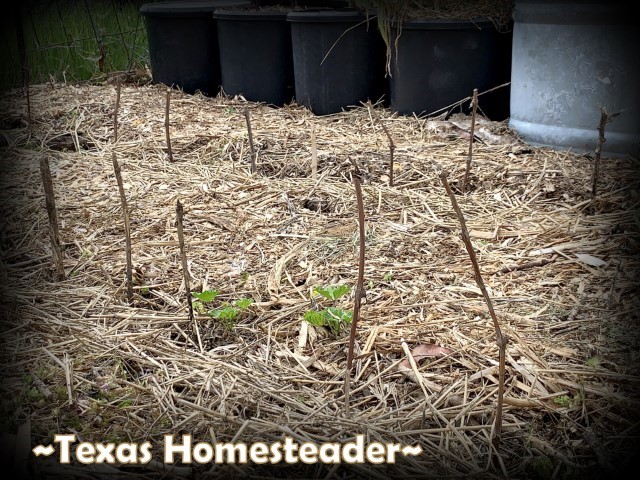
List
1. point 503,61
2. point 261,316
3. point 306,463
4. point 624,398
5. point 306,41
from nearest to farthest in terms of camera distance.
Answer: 1. point 306,463
2. point 624,398
3. point 261,316
4. point 503,61
5. point 306,41

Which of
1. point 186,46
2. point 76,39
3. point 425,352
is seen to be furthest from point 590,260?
point 76,39

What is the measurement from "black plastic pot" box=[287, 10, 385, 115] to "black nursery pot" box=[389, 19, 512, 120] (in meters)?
0.28

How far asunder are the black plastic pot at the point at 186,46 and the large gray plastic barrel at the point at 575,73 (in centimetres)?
215

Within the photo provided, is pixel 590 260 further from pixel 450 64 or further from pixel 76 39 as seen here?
pixel 76 39

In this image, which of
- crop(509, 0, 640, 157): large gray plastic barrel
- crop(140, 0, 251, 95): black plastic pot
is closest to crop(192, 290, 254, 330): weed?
crop(509, 0, 640, 157): large gray plastic barrel

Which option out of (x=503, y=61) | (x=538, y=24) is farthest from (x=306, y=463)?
(x=503, y=61)

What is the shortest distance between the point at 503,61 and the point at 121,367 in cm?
281

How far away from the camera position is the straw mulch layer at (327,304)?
4.62ft

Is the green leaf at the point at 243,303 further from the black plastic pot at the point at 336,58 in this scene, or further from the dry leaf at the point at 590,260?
the black plastic pot at the point at 336,58

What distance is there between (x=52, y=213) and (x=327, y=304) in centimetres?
80

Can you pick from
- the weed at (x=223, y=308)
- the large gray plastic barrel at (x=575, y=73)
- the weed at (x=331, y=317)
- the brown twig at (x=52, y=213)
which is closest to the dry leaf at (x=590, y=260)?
the weed at (x=331, y=317)

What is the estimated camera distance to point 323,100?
4082 mm

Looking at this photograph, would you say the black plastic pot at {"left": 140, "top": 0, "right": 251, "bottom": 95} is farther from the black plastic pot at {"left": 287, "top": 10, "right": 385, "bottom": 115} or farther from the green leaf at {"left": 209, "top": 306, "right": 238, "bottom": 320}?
the green leaf at {"left": 209, "top": 306, "right": 238, "bottom": 320}

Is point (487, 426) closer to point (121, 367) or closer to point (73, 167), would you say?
point (121, 367)
